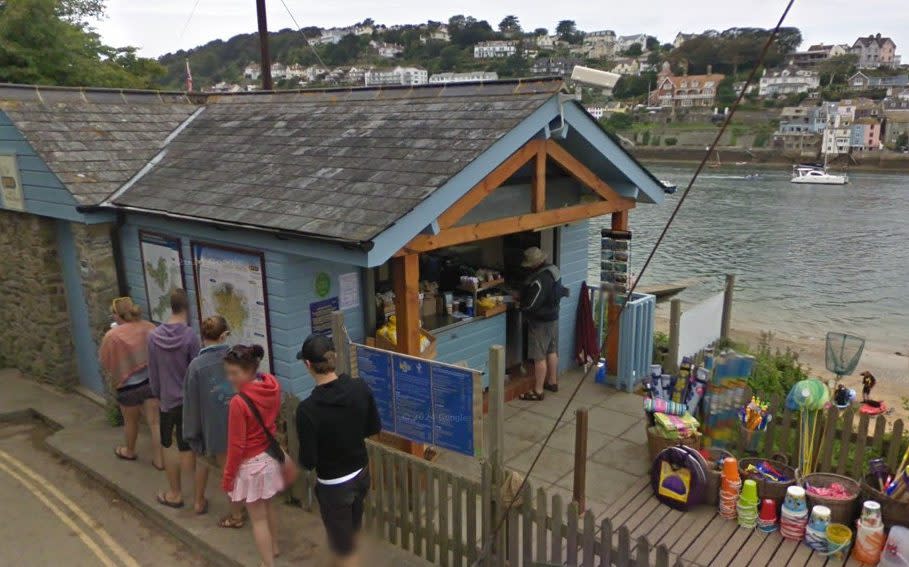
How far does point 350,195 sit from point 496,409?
2.36 metres

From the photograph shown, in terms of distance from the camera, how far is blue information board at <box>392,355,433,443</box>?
4.95 m

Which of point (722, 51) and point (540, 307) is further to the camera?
point (722, 51)

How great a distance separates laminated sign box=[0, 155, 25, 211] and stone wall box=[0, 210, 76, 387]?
0.19 metres

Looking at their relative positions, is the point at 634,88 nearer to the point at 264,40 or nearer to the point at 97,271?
the point at 264,40

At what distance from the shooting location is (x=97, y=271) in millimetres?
7664

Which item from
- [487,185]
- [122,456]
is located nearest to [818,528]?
[487,185]

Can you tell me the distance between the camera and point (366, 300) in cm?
662

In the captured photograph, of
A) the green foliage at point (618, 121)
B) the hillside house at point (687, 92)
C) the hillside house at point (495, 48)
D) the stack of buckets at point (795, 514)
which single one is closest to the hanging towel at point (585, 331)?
the stack of buckets at point (795, 514)

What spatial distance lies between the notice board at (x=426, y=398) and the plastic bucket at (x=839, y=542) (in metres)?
2.57

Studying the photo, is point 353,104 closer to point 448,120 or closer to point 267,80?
point 448,120

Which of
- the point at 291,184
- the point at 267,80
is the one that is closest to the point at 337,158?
the point at 291,184

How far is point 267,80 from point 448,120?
387 inches

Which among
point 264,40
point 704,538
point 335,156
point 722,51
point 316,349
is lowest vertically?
point 704,538

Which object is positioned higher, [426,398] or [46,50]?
[46,50]
